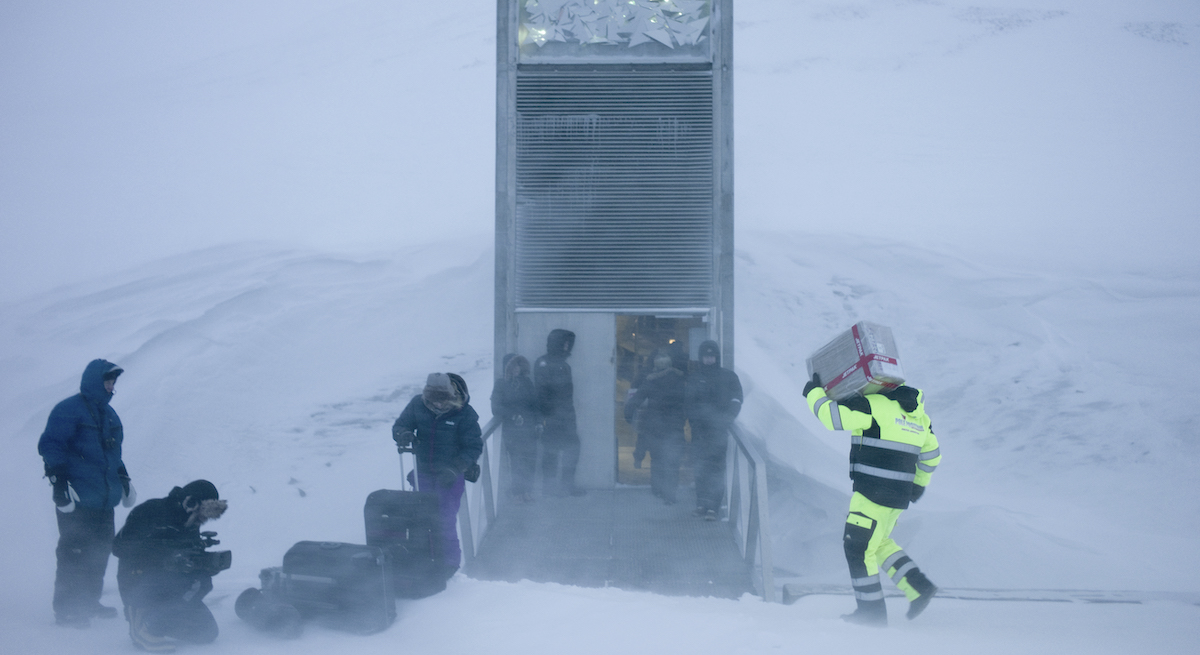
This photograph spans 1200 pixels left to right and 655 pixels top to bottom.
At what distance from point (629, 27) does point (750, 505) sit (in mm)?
4365

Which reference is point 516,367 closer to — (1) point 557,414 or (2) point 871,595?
(1) point 557,414

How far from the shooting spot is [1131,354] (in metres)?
11.2

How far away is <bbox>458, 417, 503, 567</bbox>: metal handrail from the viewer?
17.2 feet

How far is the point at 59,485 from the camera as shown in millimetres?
3713

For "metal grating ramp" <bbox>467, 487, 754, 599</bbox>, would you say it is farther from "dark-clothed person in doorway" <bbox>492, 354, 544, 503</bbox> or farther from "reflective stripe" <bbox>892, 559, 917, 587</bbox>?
"reflective stripe" <bbox>892, 559, 917, 587</bbox>

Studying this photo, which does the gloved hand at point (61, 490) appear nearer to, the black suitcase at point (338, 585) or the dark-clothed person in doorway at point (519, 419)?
the black suitcase at point (338, 585)

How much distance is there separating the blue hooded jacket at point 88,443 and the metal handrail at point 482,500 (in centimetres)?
200

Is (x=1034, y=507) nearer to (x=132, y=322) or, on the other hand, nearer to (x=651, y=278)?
(x=651, y=278)

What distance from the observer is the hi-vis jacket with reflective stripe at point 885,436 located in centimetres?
328

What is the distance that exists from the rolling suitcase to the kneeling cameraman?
2.64 ft

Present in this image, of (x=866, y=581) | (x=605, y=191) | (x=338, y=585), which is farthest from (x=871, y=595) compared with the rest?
(x=605, y=191)

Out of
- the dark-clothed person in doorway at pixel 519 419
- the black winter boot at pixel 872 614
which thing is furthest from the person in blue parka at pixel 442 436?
the black winter boot at pixel 872 614

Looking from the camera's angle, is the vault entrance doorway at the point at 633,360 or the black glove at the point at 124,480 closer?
the black glove at the point at 124,480

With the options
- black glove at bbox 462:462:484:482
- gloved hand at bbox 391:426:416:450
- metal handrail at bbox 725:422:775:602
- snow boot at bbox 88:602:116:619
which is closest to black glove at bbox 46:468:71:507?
snow boot at bbox 88:602:116:619
